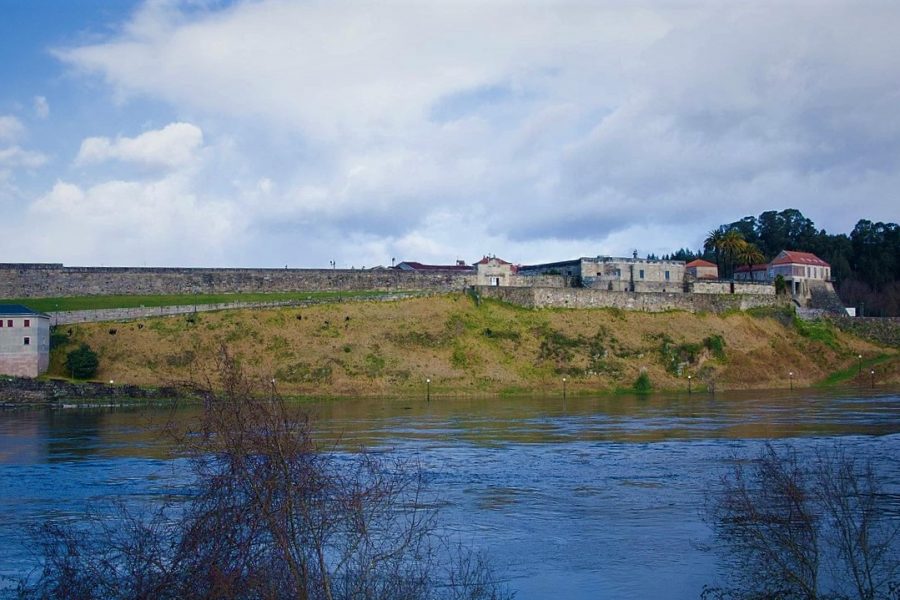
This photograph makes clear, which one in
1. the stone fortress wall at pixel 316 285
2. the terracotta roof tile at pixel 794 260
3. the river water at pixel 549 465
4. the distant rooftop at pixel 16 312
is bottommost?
the river water at pixel 549 465

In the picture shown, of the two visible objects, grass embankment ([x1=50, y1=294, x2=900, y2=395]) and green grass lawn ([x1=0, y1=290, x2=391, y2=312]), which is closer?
grass embankment ([x1=50, y1=294, x2=900, y2=395])

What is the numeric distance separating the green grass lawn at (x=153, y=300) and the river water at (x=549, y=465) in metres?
19.6

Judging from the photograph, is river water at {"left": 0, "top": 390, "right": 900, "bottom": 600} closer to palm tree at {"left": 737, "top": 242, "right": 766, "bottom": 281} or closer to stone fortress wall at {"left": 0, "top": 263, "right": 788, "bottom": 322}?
stone fortress wall at {"left": 0, "top": 263, "right": 788, "bottom": 322}

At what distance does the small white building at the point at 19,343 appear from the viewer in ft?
206

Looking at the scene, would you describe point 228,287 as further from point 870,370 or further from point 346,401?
point 870,370

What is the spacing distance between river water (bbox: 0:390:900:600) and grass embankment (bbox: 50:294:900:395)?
274 inches

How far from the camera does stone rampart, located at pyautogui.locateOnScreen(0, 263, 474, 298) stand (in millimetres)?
79812

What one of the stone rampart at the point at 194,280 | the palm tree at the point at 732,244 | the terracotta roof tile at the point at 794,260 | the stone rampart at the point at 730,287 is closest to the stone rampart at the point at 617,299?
the stone rampart at the point at 730,287

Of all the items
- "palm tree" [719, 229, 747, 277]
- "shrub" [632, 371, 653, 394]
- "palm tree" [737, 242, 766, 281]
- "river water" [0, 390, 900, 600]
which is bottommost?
"river water" [0, 390, 900, 600]

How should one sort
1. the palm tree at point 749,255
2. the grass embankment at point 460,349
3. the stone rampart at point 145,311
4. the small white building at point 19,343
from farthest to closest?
the palm tree at point 749,255
the stone rampart at point 145,311
the grass embankment at point 460,349
the small white building at point 19,343

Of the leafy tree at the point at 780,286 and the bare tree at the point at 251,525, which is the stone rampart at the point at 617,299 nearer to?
the leafy tree at the point at 780,286

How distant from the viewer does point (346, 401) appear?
203 feet

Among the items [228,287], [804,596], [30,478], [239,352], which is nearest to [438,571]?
[804,596]

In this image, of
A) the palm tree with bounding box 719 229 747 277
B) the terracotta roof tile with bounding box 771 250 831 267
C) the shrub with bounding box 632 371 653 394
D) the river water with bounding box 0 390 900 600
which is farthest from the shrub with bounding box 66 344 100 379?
the terracotta roof tile with bounding box 771 250 831 267
